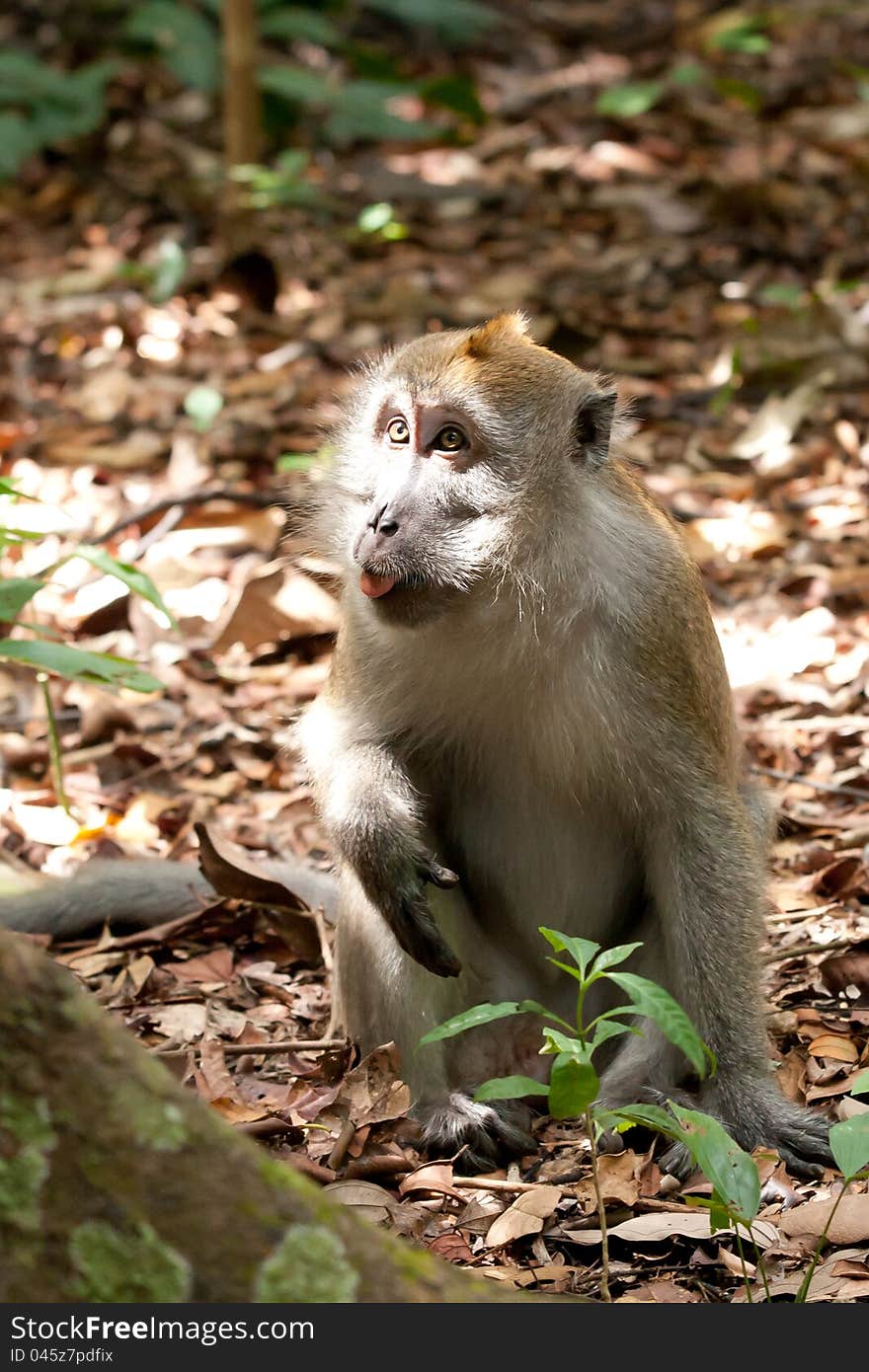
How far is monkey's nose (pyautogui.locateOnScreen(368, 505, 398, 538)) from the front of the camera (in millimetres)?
4031

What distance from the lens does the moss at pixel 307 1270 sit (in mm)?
2314

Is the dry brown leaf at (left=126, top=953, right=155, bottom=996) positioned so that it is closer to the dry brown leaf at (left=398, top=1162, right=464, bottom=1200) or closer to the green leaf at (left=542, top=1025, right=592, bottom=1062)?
the dry brown leaf at (left=398, top=1162, right=464, bottom=1200)

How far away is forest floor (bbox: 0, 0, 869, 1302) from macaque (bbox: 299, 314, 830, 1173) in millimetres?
245

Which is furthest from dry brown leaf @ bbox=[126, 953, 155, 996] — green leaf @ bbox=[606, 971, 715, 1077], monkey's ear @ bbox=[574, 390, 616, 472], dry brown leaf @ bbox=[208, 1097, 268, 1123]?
green leaf @ bbox=[606, 971, 715, 1077]

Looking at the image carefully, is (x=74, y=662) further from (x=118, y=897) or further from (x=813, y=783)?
(x=813, y=783)

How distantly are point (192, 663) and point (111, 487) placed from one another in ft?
6.22

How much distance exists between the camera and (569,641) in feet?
13.9

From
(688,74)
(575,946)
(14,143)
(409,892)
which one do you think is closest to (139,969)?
(409,892)

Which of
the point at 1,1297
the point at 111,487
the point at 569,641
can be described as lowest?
the point at 111,487

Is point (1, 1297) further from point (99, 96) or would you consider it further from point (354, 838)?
point (99, 96)

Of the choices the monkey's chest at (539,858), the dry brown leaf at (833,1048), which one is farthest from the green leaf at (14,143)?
the dry brown leaf at (833,1048)

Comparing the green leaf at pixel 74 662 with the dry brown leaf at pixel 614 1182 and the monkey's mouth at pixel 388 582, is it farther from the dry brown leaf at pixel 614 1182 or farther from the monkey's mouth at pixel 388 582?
the dry brown leaf at pixel 614 1182

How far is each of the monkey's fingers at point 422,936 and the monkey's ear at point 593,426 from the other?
1.22 m

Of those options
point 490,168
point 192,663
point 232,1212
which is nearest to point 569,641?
point 232,1212
